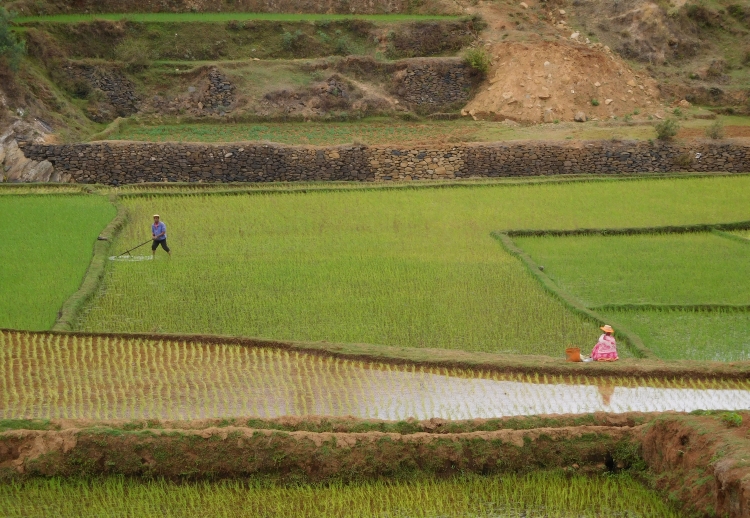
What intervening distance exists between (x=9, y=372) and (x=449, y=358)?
418 cm

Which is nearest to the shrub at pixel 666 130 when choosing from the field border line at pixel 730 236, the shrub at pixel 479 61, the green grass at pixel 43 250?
the field border line at pixel 730 236

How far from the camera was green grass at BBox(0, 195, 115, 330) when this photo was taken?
1078 cm

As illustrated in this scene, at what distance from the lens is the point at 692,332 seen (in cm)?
1036

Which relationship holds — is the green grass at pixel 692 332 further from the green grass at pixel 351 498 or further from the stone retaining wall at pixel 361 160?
the stone retaining wall at pixel 361 160

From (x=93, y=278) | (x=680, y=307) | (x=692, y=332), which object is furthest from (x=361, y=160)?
(x=692, y=332)

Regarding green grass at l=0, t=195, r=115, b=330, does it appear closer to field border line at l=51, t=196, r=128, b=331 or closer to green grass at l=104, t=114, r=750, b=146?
field border line at l=51, t=196, r=128, b=331

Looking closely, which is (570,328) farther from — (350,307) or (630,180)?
(630,180)

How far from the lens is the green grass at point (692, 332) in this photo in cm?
970

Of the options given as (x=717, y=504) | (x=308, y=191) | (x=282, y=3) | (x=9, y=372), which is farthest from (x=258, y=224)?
(x=282, y=3)

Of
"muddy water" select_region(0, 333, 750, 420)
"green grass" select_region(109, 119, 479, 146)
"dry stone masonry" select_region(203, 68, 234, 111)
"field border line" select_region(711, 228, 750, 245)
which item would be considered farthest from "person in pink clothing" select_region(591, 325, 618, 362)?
"dry stone masonry" select_region(203, 68, 234, 111)

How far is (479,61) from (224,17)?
837 centimetres

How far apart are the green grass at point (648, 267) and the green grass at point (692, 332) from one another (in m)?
0.34

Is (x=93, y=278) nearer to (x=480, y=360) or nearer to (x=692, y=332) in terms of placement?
(x=480, y=360)

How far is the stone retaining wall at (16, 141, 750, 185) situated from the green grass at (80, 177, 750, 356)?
51.1 inches
